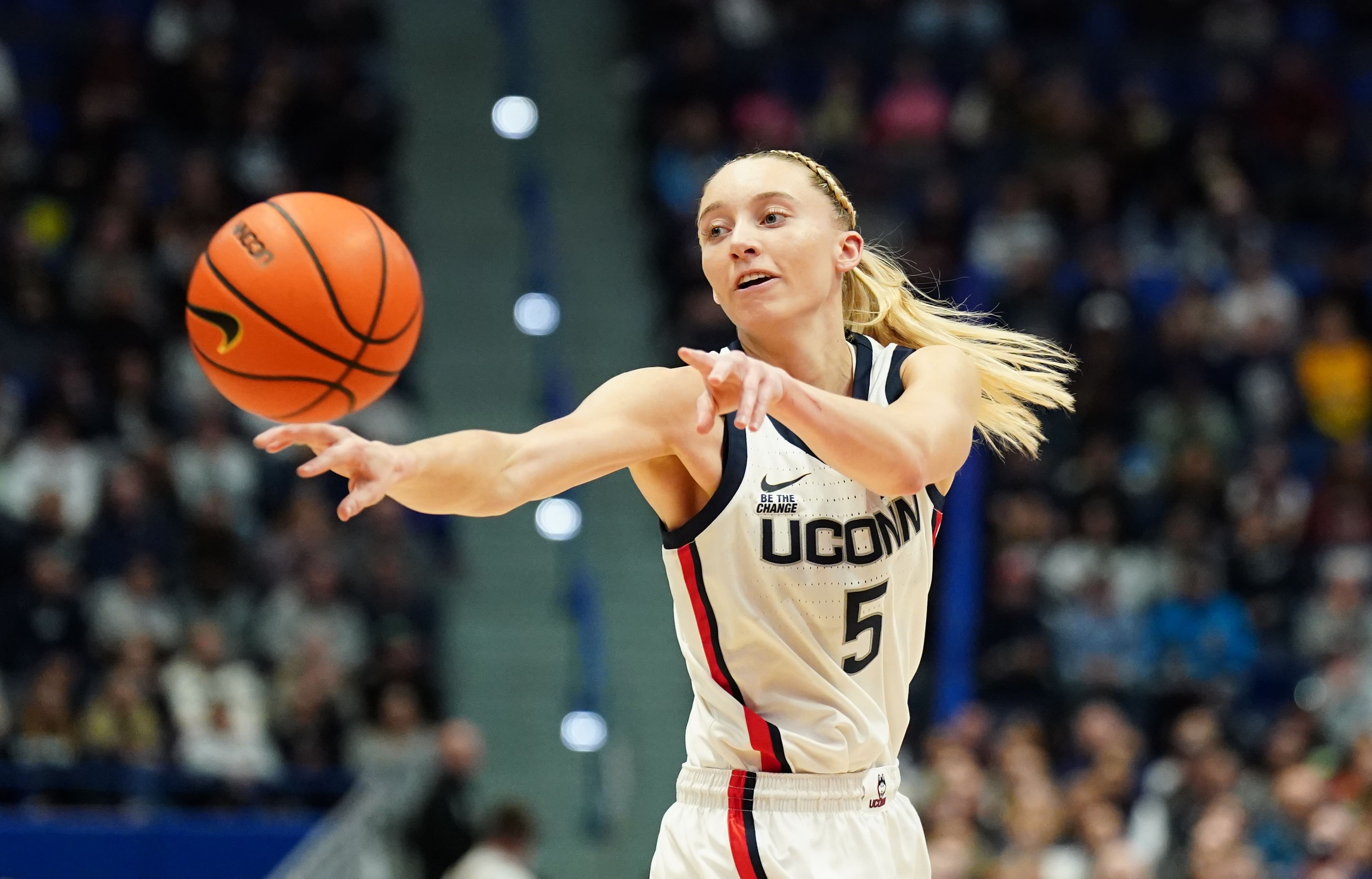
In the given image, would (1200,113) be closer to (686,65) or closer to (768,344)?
(686,65)

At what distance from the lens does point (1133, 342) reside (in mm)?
13688

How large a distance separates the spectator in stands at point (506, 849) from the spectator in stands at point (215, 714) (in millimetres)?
1805

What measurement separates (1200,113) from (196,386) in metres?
9.62

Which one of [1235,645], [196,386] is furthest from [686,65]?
[1235,645]

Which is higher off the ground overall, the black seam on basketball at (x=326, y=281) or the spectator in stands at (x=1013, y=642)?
the black seam on basketball at (x=326, y=281)

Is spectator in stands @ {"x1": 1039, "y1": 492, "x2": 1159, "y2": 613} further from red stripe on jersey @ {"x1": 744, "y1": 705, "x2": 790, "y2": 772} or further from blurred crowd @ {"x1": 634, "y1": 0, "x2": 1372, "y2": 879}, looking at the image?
red stripe on jersey @ {"x1": 744, "y1": 705, "x2": 790, "y2": 772}

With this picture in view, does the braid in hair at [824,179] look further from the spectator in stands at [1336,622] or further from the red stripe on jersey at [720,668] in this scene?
the spectator in stands at [1336,622]

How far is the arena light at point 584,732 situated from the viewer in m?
11.5

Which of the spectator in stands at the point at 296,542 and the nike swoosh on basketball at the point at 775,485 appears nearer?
the nike swoosh on basketball at the point at 775,485

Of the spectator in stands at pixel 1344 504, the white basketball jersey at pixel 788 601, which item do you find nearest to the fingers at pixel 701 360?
Answer: the white basketball jersey at pixel 788 601

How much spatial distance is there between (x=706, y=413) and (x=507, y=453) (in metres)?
0.46

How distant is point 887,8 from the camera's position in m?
17.5

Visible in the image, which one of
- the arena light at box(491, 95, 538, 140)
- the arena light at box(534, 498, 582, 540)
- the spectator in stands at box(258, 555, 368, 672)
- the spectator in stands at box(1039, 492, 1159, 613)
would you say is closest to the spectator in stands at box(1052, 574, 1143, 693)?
the spectator in stands at box(1039, 492, 1159, 613)

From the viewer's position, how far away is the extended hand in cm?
322
